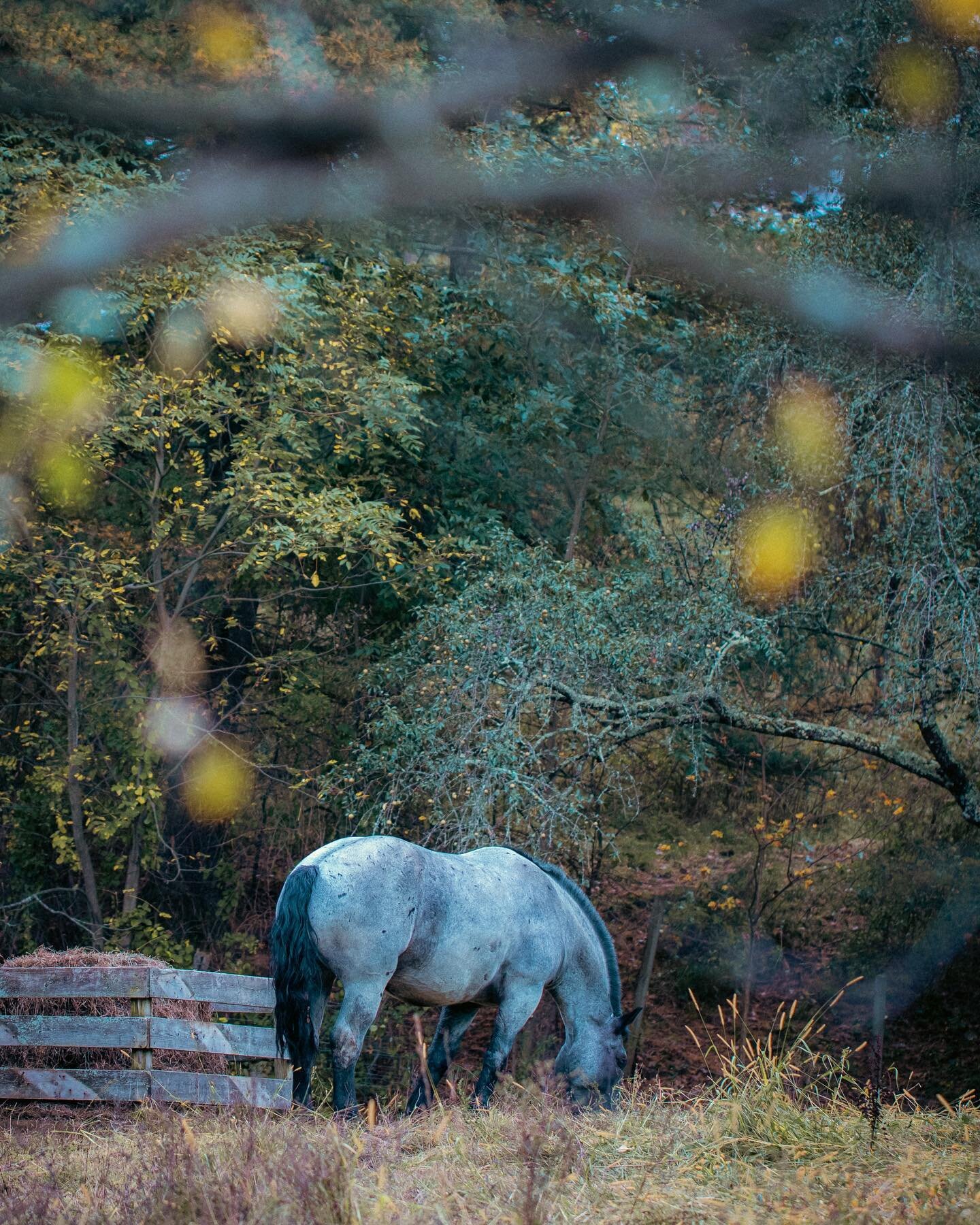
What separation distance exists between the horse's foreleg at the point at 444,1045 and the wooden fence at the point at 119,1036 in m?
0.68

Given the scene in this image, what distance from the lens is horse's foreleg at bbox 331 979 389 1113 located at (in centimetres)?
559

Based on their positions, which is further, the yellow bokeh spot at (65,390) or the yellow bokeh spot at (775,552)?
the yellow bokeh spot at (775,552)

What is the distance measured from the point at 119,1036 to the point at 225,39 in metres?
6.27

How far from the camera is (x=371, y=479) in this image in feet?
35.6

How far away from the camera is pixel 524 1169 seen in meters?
3.41

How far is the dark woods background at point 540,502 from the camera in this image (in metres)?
8.19

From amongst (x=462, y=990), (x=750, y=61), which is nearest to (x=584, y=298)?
(x=750, y=61)

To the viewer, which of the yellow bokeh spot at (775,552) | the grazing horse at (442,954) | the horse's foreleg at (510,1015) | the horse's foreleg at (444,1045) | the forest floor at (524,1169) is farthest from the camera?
the yellow bokeh spot at (775,552)

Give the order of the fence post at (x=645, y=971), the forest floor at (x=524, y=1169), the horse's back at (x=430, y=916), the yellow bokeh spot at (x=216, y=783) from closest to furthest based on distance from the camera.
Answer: the forest floor at (x=524, y=1169) → the horse's back at (x=430, y=916) → the yellow bokeh spot at (x=216, y=783) → the fence post at (x=645, y=971)

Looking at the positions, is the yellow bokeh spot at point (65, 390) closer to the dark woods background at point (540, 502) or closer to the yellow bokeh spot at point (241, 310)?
the dark woods background at point (540, 502)

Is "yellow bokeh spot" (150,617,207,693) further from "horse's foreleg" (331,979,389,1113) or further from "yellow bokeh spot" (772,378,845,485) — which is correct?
"yellow bokeh spot" (772,378,845,485)

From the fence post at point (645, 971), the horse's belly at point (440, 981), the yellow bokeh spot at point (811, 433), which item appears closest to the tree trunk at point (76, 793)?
the horse's belly at point (440, 981)

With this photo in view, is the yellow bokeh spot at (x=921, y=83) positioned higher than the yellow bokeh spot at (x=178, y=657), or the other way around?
the yellow bokeh spot at (x=921, y=83)

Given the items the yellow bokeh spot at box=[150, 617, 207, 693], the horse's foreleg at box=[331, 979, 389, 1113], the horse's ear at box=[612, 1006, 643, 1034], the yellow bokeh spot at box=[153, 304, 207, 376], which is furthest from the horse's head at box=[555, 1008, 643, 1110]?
the yellow bokeh spot at box=[153, 304, 207, 376]
